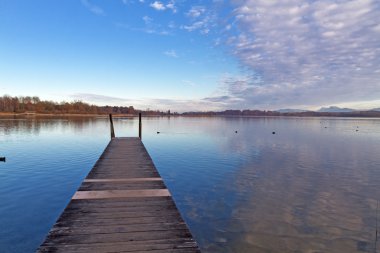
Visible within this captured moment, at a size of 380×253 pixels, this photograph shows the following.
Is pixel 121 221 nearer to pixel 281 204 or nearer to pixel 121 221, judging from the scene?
pixel 121 221

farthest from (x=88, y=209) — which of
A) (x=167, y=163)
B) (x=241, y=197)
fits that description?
(x=167, y=163)

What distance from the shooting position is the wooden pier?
17.5ft

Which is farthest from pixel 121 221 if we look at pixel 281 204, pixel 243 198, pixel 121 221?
pixel 281 204

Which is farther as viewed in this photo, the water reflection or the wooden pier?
the water reflection

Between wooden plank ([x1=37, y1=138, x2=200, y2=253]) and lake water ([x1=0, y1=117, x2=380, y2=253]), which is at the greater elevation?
wooden plank ([x1=37, y1=138, x2=200, y2=253])

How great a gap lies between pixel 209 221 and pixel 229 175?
791 cm

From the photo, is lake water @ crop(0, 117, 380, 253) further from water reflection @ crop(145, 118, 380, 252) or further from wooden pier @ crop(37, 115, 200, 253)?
wooden pier @ crop(37, 115, 200, 253)

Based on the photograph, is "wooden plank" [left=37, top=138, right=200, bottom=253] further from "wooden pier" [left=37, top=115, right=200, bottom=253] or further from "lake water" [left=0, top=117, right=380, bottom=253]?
"lake water" [left=0, top=117, right=380, bottom=253]

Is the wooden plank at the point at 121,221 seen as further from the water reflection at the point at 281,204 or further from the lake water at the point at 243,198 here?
the water reflection at the point at 281,204

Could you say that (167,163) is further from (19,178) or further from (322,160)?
(322,160)

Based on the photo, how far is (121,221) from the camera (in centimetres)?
654

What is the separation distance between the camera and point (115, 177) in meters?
11.2

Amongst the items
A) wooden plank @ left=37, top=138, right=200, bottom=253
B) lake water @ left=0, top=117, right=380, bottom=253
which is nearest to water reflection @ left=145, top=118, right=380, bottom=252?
lake water @ left=0, top=117, right=380, bottom=253

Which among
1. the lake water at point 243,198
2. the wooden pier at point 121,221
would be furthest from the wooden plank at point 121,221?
the lake water at point 243,198
